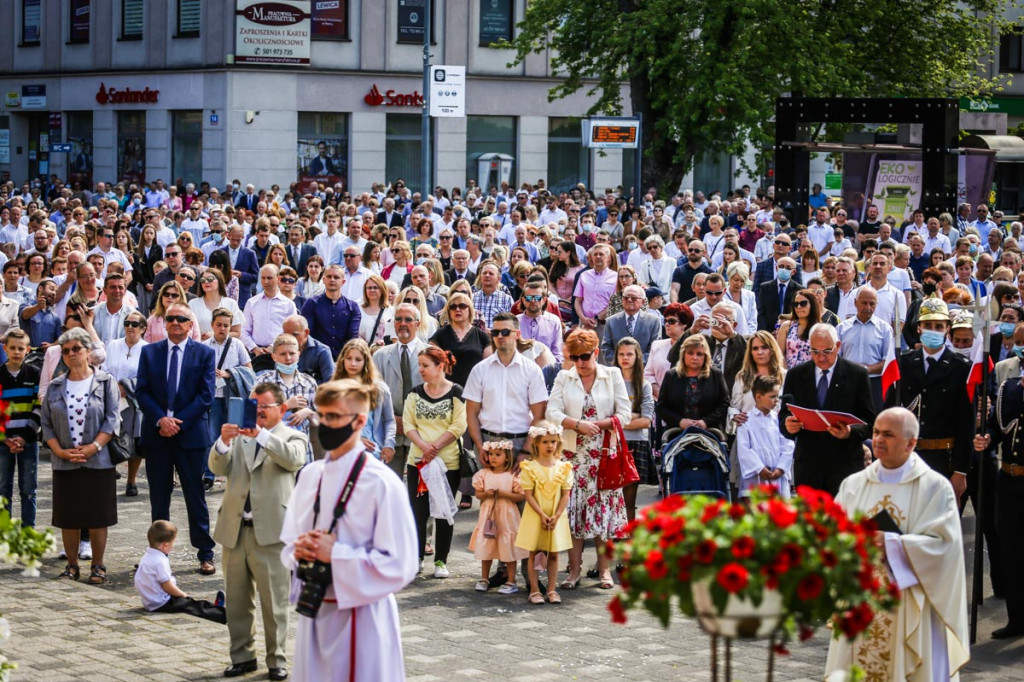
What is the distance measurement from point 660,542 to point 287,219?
25372mm

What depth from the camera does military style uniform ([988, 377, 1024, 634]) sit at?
11.0 metres

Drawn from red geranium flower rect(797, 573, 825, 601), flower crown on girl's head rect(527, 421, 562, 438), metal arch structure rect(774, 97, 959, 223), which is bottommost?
flower crown on girl's head rect(527, 421, 562, 438)

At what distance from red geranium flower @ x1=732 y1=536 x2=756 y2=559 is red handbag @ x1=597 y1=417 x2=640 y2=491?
6986 mm

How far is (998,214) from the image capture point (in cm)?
3412

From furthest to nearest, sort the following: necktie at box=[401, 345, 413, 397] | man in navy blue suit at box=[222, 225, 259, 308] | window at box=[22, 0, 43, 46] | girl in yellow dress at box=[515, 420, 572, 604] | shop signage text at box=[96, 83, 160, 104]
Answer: window at box=[22, 0, 43, 46]
shop signage text at box=[96, 83, 160, 104]
man in navy blue suit at box=[222, 225, 259, 308]
necktie at box=[401, 345, 413, 397]
girl in yellow dress at box=[515, 420, 572, 604]

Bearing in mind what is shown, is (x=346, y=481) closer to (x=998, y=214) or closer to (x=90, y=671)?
(x=90, y=671)

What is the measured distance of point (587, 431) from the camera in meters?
12.3

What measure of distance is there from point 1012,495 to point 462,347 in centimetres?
508

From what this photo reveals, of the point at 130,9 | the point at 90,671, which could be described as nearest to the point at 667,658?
the point at 90,671

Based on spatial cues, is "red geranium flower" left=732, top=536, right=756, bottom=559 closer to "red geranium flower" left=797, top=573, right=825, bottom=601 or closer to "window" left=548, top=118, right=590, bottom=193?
"red geranium flower" left=797, top=573, right=825, bottom=601

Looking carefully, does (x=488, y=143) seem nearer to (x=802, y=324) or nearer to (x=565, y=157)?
(x=565, y=157)

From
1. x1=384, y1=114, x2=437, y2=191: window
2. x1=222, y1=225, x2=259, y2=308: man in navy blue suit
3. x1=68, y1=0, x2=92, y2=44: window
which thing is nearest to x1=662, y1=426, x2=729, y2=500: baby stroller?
x1=222, y1=225, x2=259, y2=308: man in navy blue suit

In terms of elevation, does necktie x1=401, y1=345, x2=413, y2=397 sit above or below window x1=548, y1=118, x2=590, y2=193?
below

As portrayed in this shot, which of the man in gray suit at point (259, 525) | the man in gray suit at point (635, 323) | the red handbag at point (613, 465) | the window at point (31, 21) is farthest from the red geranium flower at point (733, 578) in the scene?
the window at point (31, 21)
